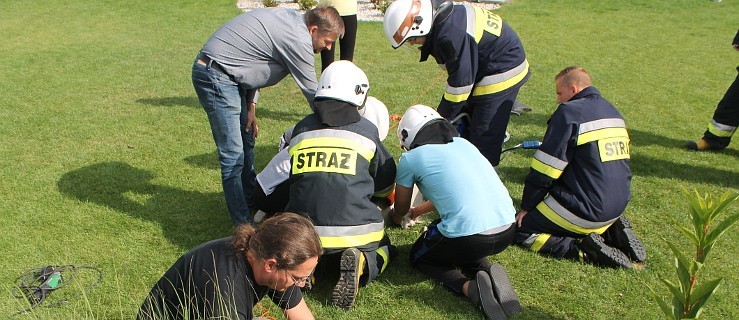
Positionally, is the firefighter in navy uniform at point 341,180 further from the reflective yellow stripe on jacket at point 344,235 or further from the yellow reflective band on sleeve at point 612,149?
the yellow reflective band on sleeve at point 612,149

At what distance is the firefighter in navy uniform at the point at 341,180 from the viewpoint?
3262 mm

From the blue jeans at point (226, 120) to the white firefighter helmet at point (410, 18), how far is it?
1288 millimetres

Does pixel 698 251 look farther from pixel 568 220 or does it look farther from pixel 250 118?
pixel 250 118

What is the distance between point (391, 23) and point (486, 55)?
88 cm

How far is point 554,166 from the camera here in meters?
3.83

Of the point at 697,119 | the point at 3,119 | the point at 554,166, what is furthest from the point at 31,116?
the point at 697,119

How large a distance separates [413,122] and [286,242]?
5.51 ft

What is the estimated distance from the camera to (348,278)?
3.27 meters

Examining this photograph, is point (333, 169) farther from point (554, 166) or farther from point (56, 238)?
point (56, 238)

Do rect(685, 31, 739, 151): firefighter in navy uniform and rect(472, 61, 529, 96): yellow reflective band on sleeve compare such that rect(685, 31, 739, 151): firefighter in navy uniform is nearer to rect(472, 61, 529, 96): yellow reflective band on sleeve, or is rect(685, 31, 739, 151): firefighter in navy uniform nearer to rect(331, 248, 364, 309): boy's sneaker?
rect(472, 61, 529, 96): yellow reflective band on sleeve

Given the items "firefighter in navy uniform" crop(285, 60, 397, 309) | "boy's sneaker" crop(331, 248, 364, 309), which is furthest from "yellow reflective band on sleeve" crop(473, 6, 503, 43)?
"boy's sneaker" crop(331, 248, 364, 309)

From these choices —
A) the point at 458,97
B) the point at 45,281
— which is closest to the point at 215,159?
the point at 45,281

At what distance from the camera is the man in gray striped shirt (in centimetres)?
371

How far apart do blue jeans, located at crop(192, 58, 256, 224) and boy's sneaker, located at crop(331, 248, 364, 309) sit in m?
1.17
